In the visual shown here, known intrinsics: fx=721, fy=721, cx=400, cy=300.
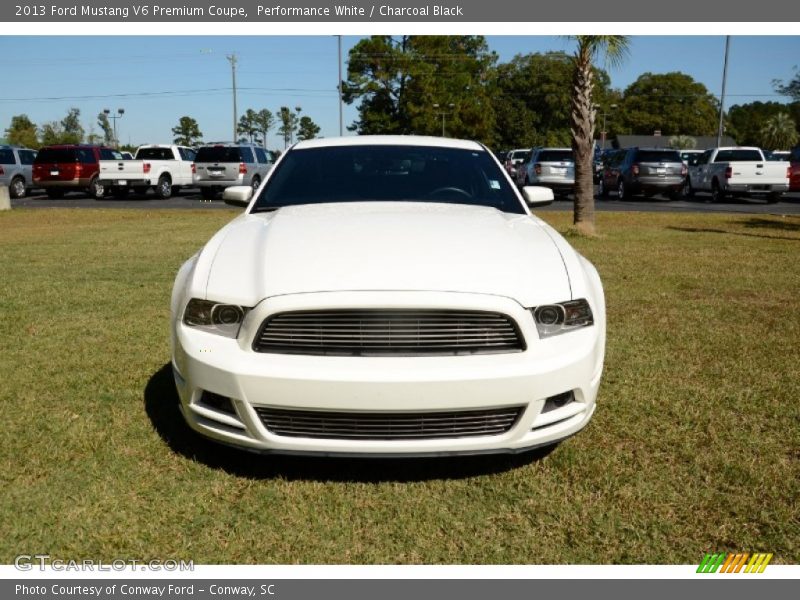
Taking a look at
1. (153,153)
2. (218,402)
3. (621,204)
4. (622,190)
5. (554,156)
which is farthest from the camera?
(153,153)

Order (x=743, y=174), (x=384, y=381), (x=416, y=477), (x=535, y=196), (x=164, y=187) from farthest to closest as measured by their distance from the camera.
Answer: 1. (x=164, y=187)
2. (x=743, y=174)
3. (x=535, y=196)
4. (x=416, y=477)
5. (x=384, y=381)

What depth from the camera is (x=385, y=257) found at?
3.03 meters

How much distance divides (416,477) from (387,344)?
762mm

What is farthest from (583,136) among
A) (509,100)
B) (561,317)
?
(509,100)

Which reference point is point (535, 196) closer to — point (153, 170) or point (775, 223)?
point (775, 223)

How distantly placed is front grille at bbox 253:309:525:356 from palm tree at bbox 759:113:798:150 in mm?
97492

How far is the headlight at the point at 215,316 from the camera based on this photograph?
9.70 feet

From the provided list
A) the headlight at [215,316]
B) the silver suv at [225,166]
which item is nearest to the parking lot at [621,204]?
the silver suv at [225,166]

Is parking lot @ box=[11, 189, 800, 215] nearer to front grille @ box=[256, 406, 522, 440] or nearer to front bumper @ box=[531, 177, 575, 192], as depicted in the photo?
front bumper @ box=[531, 177, 575, 192]

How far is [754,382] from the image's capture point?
4516 mm

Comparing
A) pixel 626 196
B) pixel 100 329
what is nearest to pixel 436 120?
pixel 626 196

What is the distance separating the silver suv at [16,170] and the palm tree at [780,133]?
86311mm

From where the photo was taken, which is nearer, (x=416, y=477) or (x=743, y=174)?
(x=416, y=477)

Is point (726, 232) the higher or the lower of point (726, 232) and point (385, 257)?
the lower
